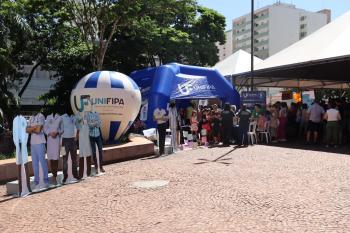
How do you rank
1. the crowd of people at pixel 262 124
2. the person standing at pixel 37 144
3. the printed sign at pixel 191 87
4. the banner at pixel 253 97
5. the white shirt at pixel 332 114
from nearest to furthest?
1. the person standing at pixel 37 144
2. the white shirt at pixel 332 114
3. the crowd of people at pixel 262 124
4. the printed sign at pixel 191 87
5. the banner at pixel 253 97

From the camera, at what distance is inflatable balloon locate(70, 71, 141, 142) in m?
14.1

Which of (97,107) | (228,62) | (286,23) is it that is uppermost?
(286,23)

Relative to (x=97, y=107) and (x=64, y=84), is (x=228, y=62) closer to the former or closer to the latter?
(x=64, y=84)

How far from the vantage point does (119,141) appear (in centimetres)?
1488

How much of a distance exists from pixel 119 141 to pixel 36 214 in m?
7.38

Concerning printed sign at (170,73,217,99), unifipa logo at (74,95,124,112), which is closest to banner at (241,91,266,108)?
printed sign at (170,73,217,99)

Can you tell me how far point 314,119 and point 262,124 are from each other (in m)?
2.11

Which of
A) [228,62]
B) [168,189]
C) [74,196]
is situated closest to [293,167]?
[168,189]

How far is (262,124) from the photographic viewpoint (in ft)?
60.8

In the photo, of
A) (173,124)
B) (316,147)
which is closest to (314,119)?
(316,147)

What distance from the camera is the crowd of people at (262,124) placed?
52.6ft

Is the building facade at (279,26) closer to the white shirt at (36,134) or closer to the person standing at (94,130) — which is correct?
the person standing at (94,130)

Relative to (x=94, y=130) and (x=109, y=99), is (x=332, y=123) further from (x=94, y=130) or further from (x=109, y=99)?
(x=94, y=130)

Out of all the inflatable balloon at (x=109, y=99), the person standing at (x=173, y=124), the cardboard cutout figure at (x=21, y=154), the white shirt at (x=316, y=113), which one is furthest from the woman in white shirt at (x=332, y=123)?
the cardboard cutout figure at (x=21, y=154)
